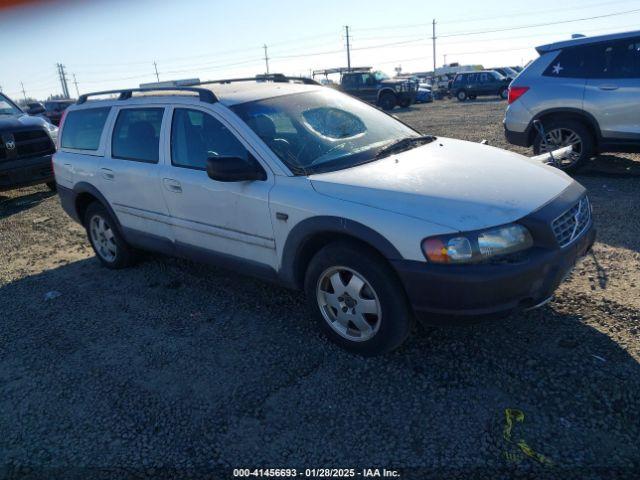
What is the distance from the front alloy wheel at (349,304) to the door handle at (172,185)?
1.51m

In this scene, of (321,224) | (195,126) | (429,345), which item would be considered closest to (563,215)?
(429,345)

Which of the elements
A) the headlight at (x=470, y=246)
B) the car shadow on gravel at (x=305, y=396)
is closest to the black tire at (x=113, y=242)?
the car shadow on gravel at (x=305, y=396)

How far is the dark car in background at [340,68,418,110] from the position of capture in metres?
26.3

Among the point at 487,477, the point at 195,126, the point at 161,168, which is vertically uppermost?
the point at 195,126

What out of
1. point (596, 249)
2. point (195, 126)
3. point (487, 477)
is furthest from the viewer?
point (596, 249)

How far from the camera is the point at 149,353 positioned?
363cm

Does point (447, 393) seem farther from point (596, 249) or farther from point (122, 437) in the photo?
point (596, 249)

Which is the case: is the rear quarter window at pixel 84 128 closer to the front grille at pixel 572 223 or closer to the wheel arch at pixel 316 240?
the wheel arch at pixel 316 240

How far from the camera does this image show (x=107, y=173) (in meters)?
4.80

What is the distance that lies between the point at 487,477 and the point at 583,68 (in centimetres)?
646

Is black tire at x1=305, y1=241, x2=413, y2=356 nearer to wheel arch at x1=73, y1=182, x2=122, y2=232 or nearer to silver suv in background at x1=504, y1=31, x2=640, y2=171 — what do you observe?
wheel arch at x1=73, y1=182, x2=122, y2=232

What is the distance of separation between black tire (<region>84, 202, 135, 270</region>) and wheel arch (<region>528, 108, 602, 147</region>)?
5.77 metres

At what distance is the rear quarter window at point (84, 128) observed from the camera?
5.04m

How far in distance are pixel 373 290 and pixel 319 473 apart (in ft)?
3.46
